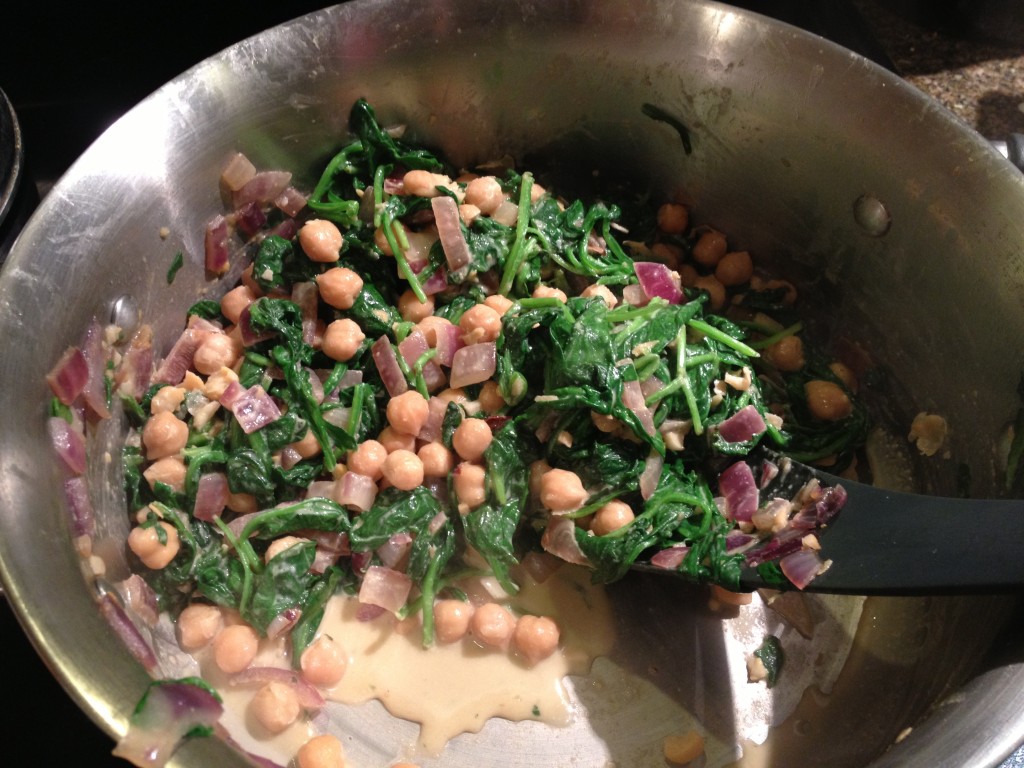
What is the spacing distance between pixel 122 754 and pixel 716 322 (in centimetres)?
247

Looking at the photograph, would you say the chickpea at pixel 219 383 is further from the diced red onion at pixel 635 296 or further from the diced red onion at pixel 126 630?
the diced red onion at pixel 635 296

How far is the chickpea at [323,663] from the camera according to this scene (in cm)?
271

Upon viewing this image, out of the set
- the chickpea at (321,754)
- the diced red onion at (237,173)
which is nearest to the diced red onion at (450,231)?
the diced red onion at (237,173)

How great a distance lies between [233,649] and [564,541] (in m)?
1.16

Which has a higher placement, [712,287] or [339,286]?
[339,286]

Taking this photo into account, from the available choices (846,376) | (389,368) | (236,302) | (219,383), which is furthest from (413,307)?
(846,376)

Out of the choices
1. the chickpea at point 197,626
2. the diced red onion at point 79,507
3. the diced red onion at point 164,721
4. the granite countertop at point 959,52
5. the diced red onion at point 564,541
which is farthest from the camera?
the granite countertop at point 959,52

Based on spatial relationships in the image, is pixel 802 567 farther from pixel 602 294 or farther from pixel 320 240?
pixel 320 240

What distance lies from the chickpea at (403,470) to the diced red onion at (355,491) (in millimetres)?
77

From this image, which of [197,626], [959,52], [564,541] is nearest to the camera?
[197,626]

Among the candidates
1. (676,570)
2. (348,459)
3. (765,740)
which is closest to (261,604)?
(348,459)

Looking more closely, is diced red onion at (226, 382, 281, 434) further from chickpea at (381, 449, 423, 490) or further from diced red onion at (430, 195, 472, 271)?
diced red onion at (430, 195, 472, 271)

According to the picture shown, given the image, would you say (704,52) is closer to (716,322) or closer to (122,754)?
(716,322)

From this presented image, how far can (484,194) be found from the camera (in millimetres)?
3145
